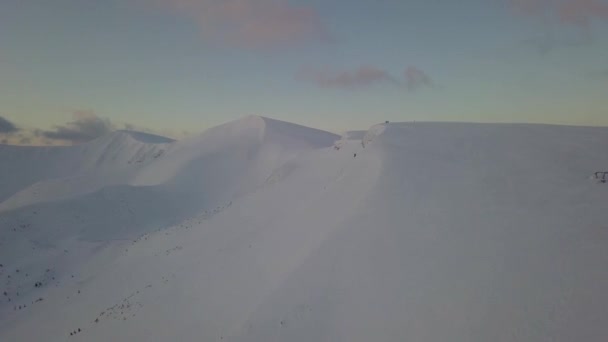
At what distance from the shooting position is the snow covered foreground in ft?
36.9

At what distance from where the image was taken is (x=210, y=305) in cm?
1630

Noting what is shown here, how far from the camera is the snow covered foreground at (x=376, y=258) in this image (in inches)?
442

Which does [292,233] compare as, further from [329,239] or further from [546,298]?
[546,298]

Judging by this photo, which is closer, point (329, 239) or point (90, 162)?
point (329, 239)

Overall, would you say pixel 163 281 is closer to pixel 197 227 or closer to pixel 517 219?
pixel 197 227

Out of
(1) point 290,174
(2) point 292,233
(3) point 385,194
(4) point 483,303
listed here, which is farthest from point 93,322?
(1) point 290,174

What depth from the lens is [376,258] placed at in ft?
48.9

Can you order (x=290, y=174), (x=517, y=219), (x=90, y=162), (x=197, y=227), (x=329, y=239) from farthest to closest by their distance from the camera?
(x=90, y=162) < (x=290, y=174) < (x=197, y=227) < (x=329, y=239) < (x=517, y=219)

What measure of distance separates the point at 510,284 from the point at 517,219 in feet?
15.8

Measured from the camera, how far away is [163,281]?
71.3ft

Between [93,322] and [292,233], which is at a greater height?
[292,233]

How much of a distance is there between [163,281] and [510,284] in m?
19.2

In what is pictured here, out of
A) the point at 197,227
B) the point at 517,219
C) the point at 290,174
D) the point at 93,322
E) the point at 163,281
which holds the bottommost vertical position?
the point at 93,322

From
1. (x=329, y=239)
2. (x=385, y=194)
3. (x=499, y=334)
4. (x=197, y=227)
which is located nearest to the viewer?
(x=499, y=334)
